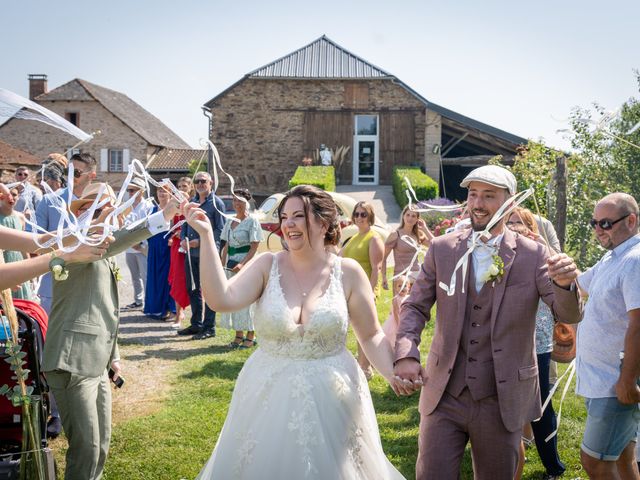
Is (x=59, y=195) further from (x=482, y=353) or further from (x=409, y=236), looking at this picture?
(x=409, y=236)

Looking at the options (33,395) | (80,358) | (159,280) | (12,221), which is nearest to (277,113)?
(159,280)

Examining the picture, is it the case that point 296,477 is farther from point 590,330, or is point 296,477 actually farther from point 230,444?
point 590,330

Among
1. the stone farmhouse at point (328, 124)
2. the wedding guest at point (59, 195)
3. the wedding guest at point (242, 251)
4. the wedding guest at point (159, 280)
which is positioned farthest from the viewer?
the stone farmhouse at point (328, 124)

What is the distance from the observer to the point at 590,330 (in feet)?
13.2

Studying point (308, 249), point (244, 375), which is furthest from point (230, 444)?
point (308, 249)

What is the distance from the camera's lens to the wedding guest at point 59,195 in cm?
600

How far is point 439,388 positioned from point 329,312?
710 millimetres

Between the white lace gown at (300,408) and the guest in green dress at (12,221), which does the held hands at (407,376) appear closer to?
the white lace gown at (300,408)

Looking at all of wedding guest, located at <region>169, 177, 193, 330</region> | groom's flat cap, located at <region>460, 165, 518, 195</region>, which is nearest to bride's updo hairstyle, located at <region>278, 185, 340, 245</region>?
groom's flat cap, located at <region>460, 165, 518, 195</region>

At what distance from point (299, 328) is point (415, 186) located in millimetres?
20816

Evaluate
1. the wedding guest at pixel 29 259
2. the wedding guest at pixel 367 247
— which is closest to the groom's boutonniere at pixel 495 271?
the wedding guest at pixel 29 259

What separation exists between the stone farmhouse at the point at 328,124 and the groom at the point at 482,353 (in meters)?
27.3

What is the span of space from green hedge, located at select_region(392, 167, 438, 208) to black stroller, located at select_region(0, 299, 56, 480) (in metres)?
18.5

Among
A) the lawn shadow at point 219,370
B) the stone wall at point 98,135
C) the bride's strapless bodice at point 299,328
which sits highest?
the stone wall at point 98,135
